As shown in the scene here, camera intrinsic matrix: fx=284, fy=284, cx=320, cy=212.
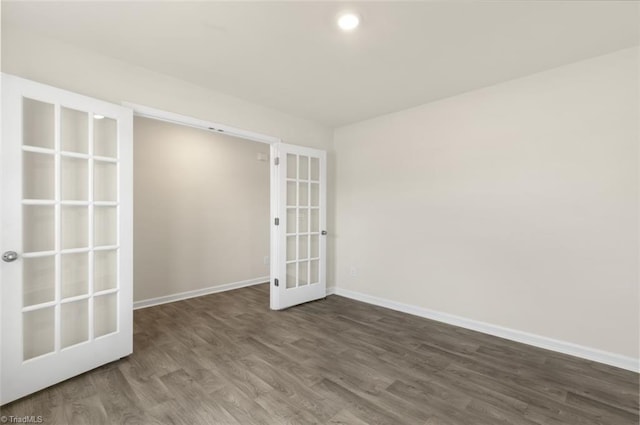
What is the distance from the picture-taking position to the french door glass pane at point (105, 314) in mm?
2270

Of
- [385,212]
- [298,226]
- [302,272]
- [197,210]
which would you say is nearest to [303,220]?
[298,226]

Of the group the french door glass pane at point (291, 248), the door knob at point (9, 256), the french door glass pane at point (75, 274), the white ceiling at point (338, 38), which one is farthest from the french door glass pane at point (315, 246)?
the door knob at point (9, 256)

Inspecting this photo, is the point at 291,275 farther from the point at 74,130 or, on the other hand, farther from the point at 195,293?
the point at 74,130

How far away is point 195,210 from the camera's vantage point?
4.26 metres

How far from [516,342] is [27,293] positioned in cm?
407

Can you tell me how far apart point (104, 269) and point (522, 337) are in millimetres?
3828

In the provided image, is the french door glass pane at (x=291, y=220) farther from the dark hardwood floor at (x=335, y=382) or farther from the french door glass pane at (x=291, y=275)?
the dark hardwood floor at (x=335, y=382)

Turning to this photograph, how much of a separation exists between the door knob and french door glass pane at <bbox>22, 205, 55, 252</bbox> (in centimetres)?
9

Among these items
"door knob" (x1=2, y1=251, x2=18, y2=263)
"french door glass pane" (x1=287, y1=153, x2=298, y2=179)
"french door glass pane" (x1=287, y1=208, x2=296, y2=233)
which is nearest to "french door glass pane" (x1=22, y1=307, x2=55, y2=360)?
"door knob" (x1=2, y1=251, x2=18, y2=263)

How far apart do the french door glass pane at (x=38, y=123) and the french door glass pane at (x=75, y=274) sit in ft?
2.73

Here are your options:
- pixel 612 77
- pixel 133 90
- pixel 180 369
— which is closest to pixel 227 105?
pixel 133 90

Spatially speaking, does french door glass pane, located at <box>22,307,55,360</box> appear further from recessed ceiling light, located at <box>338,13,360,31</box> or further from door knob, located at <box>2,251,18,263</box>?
recessed ceiling light, located at <box>338,13,360,31</box>

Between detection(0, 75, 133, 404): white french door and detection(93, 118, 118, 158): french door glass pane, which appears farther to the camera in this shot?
detection(93, 118, 118, 158): french door glass pane

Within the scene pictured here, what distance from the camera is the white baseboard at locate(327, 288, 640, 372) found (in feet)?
7.63
